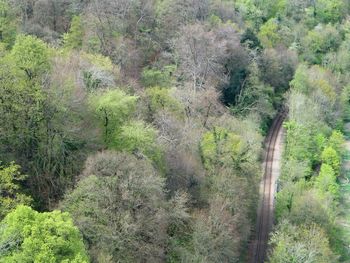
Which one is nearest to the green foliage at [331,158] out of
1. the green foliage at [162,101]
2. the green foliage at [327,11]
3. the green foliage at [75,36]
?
the green foliage at [162,101]

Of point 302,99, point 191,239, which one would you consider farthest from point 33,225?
point 302,99

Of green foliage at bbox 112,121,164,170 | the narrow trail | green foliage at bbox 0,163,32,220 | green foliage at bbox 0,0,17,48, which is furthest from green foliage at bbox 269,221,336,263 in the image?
green foliage at bbox 0,0,17,48

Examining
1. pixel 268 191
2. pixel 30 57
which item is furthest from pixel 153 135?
pixel 268 191

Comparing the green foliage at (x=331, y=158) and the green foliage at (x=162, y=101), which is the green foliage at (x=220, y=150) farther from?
the green foliage at (x=331, y=158)

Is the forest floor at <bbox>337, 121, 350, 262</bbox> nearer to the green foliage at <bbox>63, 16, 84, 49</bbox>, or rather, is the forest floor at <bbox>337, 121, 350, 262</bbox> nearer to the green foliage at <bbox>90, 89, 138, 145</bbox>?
the green foliage at <bbox>90, 89, 138, 145</bbox>

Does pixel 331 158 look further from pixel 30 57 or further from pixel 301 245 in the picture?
pixel 30 57

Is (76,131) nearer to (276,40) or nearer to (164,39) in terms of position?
(164,39)
